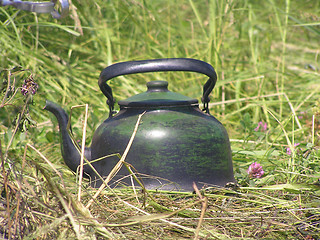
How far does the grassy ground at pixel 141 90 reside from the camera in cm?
124

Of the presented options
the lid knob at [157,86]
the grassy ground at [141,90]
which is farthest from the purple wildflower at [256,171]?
the lid knob at [157,86]

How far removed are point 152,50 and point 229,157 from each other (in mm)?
2013

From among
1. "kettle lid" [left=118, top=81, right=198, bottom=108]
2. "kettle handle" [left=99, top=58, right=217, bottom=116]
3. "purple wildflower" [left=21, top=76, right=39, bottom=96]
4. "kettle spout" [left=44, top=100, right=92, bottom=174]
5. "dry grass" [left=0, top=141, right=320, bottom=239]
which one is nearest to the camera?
"dry grass" [left=0, top=141, right=320, bottom=239]

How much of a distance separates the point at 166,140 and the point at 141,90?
1.60 meters

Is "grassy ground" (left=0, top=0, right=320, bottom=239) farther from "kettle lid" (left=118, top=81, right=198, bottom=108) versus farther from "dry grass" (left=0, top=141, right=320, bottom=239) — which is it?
"kettle lid" (left=118, top=81, right=198, bottom=108)

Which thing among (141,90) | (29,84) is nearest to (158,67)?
(29,84)

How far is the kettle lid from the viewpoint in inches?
68.8

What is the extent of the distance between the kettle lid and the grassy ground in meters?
0.38

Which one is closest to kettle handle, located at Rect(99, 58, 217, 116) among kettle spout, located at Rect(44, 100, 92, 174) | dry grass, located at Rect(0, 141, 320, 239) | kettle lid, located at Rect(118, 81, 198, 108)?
kettle lid, located at Rect(118, 81, 198, 108)

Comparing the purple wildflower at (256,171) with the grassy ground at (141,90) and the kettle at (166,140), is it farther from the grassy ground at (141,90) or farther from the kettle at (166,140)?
the kettle at (166,140)

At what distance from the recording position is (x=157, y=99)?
1.77 metres

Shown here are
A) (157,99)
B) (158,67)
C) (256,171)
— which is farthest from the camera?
(256,171)

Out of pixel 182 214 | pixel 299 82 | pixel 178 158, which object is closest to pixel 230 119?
pixel 299 82

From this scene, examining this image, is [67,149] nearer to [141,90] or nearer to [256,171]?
[256,171]
